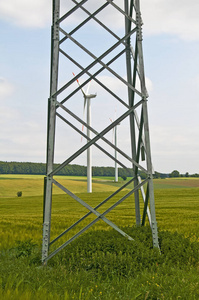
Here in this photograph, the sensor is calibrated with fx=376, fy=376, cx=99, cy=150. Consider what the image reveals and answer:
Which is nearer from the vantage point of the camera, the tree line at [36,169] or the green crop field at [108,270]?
the green crop field at [108,270]

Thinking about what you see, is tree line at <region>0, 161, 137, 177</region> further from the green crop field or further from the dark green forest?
the green crop field

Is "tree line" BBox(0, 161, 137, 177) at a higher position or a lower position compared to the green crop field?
higher

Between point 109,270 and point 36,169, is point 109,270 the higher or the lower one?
the lower one

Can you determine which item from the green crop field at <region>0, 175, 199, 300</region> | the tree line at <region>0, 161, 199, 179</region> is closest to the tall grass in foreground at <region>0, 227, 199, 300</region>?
the green crop field at <region>0, 175, 199, 300</region>

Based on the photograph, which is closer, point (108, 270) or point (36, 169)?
point (108, 270)

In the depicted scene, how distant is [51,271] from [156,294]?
2337 millimetres

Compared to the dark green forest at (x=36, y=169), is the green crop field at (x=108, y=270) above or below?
below

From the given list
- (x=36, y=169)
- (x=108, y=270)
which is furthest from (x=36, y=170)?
(x=108, y=270)

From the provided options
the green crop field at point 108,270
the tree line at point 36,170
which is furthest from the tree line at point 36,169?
the green crop field at point 108,270

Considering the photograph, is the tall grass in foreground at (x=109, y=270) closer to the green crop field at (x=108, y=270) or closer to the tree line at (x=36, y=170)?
the green crop field at (x=108, y=270)

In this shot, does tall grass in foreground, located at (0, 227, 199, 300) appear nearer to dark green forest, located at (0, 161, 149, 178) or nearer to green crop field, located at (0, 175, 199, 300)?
green crop field, located at (0, 175, 199, 300)

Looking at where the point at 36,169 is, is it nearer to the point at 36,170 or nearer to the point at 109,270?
the point at 36,170

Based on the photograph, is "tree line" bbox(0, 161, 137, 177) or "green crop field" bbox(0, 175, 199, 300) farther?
"tree line" bbox(0, 161, 137, 177)

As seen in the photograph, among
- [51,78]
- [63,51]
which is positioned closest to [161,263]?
[51,78]
